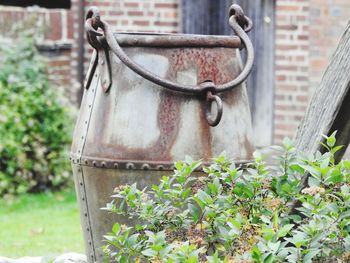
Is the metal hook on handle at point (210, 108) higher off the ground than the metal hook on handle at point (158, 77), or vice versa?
the metal hook on handle at point (158, 77)

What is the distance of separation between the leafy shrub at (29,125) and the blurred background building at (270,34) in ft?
1.30

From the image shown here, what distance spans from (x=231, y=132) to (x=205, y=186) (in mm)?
856

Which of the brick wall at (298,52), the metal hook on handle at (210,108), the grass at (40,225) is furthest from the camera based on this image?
the brick wall at (298,52)

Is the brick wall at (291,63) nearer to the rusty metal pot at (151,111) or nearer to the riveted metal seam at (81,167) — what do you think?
the rusty metal pot at (151,111)

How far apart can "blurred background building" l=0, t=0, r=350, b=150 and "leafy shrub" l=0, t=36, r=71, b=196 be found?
0.40 meters

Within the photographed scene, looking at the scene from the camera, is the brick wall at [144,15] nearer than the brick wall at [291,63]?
No

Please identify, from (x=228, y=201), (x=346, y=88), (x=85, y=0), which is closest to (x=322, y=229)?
(x=228, y=201)

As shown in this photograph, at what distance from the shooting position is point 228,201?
119 inches

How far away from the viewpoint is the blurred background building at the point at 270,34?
26.5 ft

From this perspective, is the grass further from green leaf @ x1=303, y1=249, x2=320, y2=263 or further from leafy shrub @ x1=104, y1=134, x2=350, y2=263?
green leaf @ x1=303, y1=249, x2=320, y2=263

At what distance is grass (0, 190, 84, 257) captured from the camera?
641 cm

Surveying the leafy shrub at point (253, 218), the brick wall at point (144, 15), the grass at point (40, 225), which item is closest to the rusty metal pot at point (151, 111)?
the leafy shrub at point (253, 218)

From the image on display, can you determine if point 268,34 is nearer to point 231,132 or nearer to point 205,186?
point 231,132

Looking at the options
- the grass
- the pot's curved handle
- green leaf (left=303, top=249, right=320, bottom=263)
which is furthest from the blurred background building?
green leaf (left=303, top=249, right=320, bottom=263)
